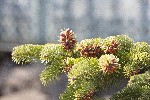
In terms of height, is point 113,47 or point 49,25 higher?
point 49,25

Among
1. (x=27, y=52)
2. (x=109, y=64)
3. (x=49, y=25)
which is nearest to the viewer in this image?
(x=109, y=64)

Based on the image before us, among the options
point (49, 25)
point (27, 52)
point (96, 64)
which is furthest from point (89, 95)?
point (49, 25)

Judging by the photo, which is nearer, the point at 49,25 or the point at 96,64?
the point at 96,64

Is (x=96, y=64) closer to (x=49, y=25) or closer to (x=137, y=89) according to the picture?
(x=137, y=89)

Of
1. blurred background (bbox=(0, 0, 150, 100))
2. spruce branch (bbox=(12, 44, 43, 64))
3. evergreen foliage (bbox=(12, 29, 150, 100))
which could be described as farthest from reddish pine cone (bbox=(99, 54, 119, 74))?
blurred background (bbox=(0, 0, 150, 100))

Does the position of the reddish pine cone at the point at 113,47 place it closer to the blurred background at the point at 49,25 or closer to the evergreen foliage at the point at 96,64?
the evergreen foliage at the point at 96,64

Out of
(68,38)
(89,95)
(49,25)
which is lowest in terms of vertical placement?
(89,95)
